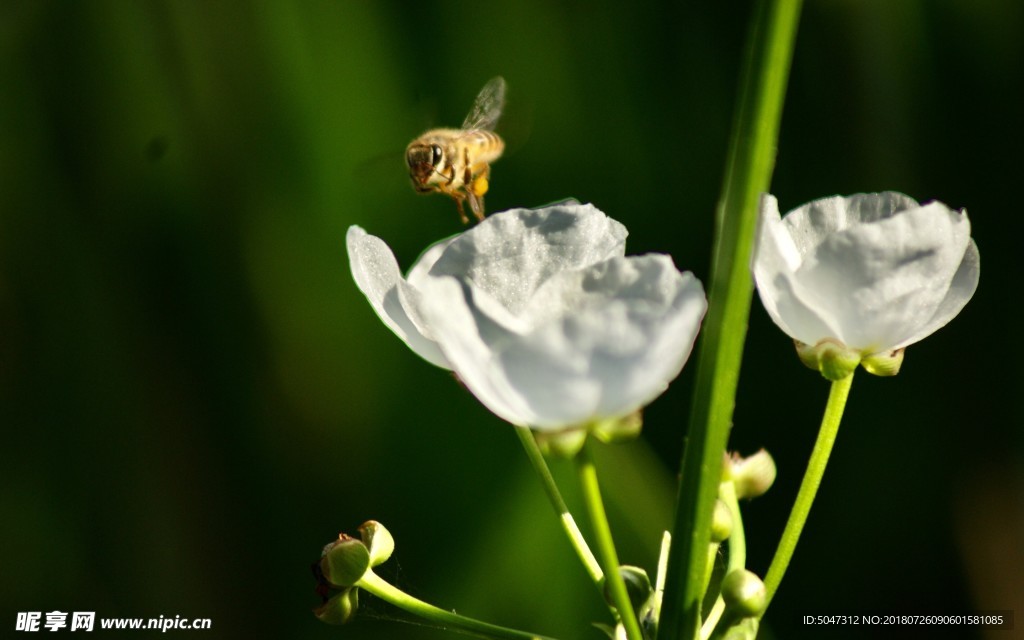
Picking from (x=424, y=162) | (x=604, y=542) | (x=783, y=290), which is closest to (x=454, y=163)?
A: (x=424, y=162)

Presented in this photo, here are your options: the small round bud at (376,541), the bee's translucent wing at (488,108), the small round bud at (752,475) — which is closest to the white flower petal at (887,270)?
the small round bud at (752,475)

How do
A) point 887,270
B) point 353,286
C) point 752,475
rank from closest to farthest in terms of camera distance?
point 887,270, point 752,475, point 353,286

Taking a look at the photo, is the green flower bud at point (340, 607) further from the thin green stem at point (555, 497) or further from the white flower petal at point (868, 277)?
the white flower petal at point (868, 277)

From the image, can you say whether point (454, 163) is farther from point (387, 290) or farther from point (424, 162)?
point (387, 290)

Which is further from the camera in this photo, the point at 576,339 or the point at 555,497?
the point at 555,497

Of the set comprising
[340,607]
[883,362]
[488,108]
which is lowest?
[340,607]

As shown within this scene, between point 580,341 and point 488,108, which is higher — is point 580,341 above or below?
below

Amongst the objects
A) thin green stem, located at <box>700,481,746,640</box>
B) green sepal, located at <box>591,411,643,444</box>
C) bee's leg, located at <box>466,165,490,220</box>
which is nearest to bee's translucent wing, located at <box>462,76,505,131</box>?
bee's leg, located at <box>466,165,490,220</box>
